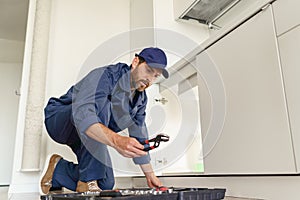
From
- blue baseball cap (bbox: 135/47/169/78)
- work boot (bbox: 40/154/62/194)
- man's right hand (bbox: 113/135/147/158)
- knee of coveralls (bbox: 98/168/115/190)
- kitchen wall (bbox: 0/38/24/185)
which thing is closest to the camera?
man's right hand (bbox: 113/135/147/158)

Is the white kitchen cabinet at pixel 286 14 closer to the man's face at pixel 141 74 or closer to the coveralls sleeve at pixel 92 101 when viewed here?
the man's face at pixel 141 74

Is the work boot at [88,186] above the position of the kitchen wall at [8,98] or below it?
below

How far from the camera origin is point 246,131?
1007 mm

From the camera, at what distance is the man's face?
3.46 feet

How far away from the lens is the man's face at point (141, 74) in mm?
1054

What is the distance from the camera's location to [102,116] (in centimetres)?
100

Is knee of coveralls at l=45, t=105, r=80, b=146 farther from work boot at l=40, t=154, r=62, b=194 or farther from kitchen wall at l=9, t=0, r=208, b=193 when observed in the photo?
kitchen wall at l=9, t=0, r=208, b=193

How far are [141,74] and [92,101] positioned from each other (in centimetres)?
26

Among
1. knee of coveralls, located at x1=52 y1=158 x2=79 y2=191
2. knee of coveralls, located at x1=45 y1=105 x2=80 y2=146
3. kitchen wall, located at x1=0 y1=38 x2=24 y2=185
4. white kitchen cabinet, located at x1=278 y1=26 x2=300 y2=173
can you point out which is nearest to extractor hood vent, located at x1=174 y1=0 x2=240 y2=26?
white kitchen cabinet, located at x1=278 y1=26 x2=300 y2=173

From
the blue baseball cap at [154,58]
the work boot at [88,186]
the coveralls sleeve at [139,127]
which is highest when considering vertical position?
the blue baseball cap at [154,58]

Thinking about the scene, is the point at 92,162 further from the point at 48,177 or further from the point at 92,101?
the point at 48,177

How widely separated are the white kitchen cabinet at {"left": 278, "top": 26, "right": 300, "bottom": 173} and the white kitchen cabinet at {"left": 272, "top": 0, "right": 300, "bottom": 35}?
26 millimetres

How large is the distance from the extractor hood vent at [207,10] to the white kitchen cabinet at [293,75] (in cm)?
104

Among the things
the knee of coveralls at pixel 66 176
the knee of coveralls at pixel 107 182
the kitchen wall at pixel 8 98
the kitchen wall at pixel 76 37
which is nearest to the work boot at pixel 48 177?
the knee of coveralls at pixel 66 176
